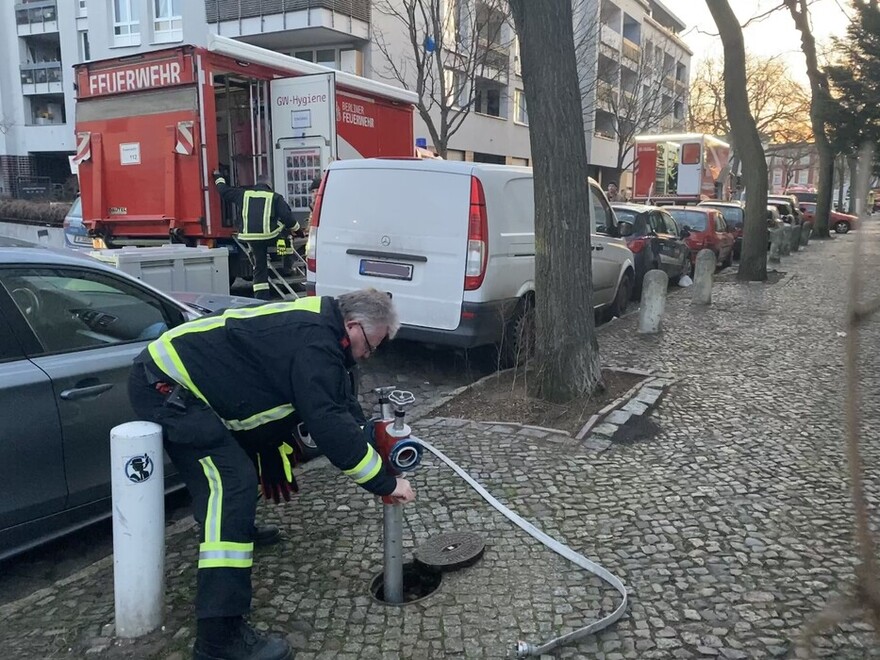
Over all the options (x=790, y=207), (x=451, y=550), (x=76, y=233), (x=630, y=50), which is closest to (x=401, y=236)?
(x=451, y=550)

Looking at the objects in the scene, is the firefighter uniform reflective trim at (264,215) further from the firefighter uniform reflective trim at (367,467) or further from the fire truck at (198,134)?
the firefighter uniform reflective trim at (367,467)

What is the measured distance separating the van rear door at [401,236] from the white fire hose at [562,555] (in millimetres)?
2347

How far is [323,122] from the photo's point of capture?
1043 cm

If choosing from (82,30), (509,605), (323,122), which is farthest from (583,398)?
(82,30)

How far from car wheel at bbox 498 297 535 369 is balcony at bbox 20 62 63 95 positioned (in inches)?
1522

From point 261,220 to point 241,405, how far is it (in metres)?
6.89

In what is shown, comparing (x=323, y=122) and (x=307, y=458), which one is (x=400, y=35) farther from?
(x=307, y=458)

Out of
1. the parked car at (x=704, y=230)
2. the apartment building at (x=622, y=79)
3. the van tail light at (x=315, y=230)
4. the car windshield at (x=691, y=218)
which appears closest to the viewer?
the van tail light at (x=315, y=230)

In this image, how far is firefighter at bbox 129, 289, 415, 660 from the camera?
108 inches

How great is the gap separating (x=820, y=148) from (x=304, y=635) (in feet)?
86.9

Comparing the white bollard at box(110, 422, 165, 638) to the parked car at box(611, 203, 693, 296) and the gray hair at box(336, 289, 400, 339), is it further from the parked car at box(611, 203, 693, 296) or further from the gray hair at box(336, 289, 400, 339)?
the parked car at box(611, 203, 693, 296)

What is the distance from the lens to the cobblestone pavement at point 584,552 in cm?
301

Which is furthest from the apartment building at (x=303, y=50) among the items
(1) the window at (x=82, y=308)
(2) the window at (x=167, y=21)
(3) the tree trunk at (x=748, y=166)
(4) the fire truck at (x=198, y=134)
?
(1) the window at (x=82, y=308)

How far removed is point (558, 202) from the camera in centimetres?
568
